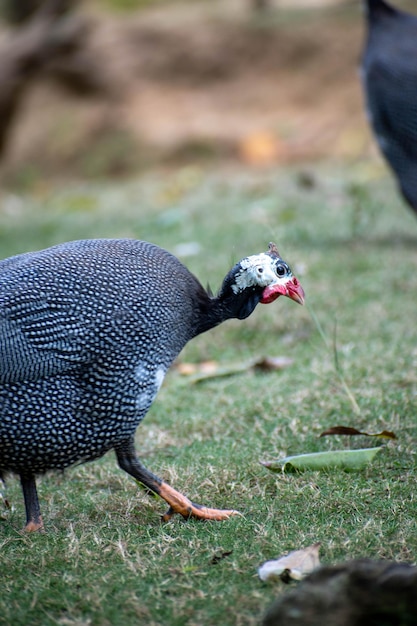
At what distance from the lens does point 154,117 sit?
32.8ft

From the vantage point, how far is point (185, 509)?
110 inches

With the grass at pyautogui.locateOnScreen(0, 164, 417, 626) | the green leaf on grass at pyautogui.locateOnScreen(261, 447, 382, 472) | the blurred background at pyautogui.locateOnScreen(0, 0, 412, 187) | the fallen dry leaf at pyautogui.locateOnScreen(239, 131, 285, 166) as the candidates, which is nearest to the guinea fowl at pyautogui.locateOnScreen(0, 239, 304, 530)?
the grass at pyautogui.locateOnScreen(0, 164, 417, 626)

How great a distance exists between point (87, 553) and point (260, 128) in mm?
7785

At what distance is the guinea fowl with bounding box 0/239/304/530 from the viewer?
8.64 feet

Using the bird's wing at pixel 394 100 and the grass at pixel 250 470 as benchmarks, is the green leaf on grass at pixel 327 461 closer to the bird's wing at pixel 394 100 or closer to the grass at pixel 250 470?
the grass at pixel 250 470

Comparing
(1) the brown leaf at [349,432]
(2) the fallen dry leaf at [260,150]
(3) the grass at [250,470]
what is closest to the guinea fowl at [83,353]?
(3) the grass at [250,470]

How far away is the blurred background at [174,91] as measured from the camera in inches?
385

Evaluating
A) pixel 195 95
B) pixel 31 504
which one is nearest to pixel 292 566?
pixel 31 504

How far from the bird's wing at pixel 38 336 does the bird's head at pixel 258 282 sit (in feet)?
1.77

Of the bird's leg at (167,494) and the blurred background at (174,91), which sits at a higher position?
the bird's leg at (167,494)

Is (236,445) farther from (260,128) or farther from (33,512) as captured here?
(260,128)

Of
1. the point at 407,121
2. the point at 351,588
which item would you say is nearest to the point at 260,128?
the point at 407,121

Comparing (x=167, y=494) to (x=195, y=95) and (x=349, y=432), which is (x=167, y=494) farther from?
(x=195, y=95)

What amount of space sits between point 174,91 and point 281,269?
769 cm
